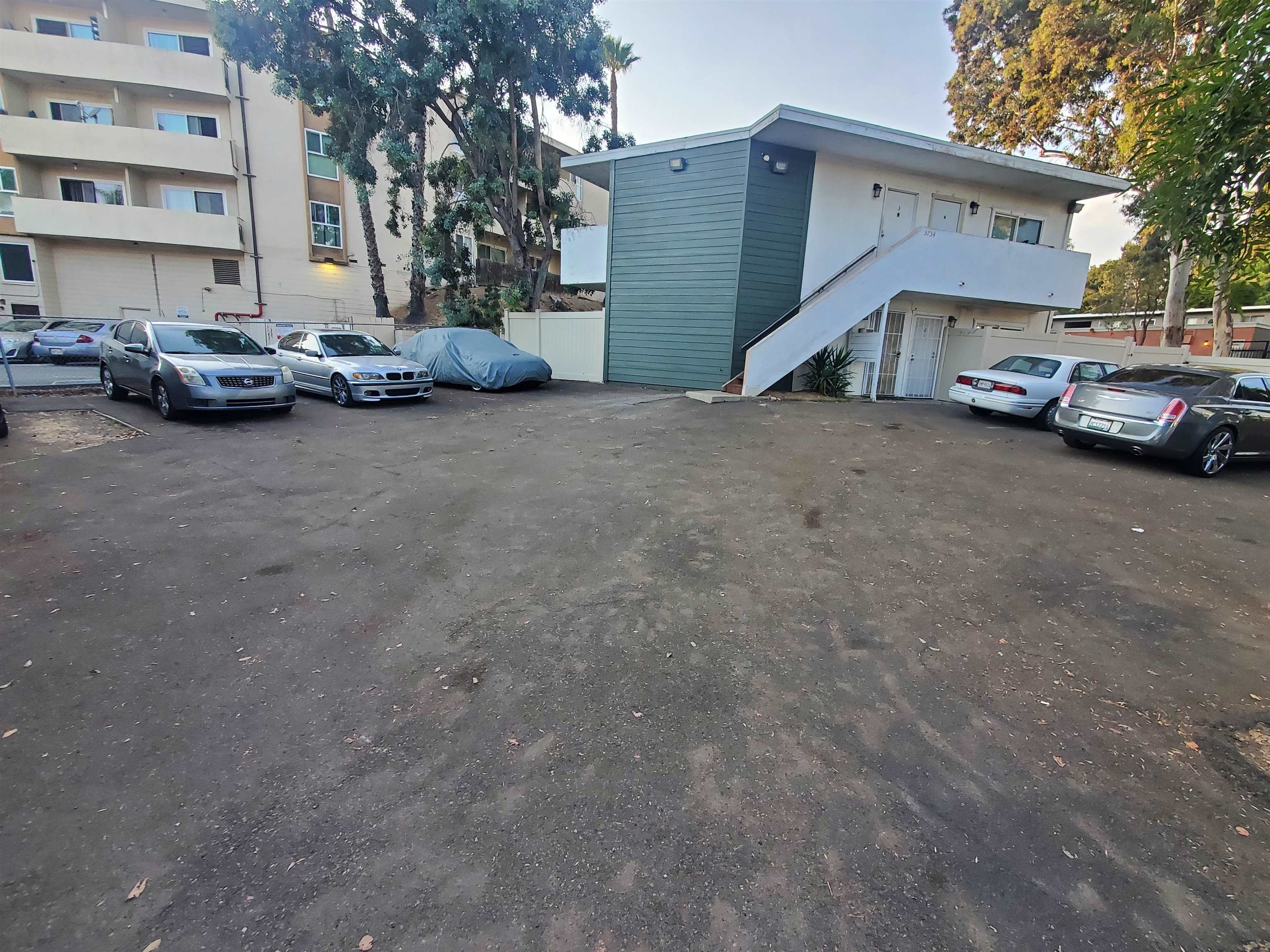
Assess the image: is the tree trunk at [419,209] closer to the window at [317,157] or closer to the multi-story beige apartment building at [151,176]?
the multi-story beige apartment building at [151,176]

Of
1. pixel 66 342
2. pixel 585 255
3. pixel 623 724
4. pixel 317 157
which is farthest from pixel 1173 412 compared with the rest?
pixel 317 157

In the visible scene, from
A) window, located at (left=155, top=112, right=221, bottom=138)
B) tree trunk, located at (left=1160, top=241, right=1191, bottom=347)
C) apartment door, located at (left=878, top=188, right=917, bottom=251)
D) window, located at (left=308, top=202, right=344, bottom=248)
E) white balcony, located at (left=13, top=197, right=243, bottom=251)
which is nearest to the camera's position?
apartment door, located at (left=878, top=188, right=917, bottom=251)

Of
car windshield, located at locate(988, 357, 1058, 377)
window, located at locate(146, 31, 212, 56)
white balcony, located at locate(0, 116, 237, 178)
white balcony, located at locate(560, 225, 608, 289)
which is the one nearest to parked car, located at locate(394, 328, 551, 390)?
white balcony, located at locate(560, 225, 608, 289)

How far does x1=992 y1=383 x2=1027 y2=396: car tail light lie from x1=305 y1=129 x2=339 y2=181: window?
28201 mm

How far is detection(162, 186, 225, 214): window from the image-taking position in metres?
25.3

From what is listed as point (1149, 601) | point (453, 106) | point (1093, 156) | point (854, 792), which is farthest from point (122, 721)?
point (1093, 156)

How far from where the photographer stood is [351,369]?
37.8 feet

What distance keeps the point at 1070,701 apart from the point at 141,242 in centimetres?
3324

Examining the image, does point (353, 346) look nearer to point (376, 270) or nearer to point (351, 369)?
point (351, 369)

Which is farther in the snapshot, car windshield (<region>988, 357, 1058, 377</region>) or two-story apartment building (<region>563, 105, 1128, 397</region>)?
two-story apartment building (<region>563, 105, 1128, 397</region>)

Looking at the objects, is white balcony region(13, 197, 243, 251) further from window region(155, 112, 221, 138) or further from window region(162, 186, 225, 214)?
window region(155, 112, 221, 138)

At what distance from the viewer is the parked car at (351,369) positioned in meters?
11.6

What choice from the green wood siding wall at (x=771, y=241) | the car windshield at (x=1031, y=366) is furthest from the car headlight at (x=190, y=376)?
the car windshield at (x=1031, y=366)

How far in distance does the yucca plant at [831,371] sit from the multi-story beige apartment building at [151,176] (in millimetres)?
12778
